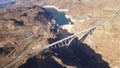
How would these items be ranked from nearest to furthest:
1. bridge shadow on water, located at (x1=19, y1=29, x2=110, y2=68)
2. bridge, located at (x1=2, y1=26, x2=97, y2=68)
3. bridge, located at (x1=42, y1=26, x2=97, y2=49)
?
bridge shadow on water, located at (x1=19, y1=29, x2=110, y2=68), bridge, located at (x1=2, y1=26, x2=97, y2=68), bridge, located at (x1=42, y1=26, x2=97, y2=49)

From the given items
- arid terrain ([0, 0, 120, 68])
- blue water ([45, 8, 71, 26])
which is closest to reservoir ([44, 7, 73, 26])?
blue water ([45, 8, 71, 26])

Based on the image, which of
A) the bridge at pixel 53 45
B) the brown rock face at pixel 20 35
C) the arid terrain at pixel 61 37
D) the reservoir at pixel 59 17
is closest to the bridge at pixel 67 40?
the bridge at pixel 53 45

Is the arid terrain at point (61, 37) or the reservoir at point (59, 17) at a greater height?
the arid terrain at point (61, 37)

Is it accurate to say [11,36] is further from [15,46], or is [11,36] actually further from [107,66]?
[107,66]

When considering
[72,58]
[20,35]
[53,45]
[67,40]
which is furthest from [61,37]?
[72,58]

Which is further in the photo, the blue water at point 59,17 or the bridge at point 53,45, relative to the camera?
the blue water at point 59,17

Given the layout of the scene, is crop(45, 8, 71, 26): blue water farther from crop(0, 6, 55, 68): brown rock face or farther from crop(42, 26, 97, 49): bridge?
crop(42, 26, 97, 49): bridge

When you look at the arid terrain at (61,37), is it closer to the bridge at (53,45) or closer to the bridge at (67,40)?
the bridge at (53,45)

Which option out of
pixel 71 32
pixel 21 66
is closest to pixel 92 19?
pixel 71 32

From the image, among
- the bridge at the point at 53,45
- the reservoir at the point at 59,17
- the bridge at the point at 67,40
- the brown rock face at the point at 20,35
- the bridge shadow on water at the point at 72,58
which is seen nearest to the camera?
the bridge shadow on water at the point at 72,58
